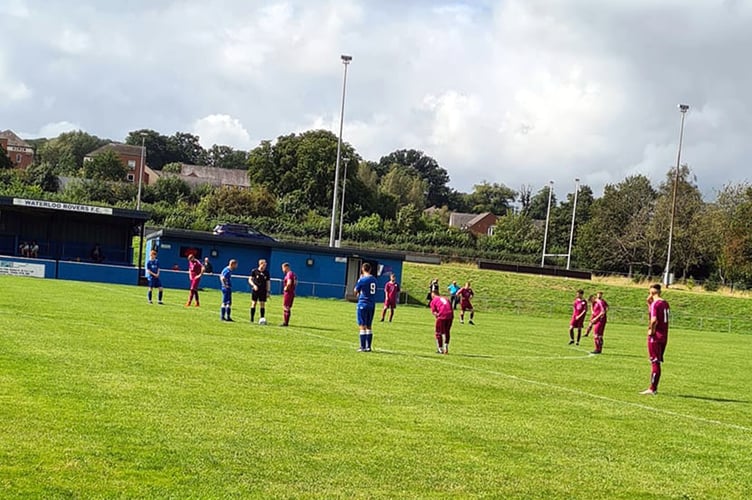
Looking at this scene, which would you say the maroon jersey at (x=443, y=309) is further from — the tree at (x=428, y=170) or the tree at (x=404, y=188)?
the tree at (x=428, y=170)

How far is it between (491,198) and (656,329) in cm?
15963

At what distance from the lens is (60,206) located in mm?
50281

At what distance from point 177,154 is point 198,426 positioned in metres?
167

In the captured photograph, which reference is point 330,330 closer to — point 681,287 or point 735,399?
point 735,399

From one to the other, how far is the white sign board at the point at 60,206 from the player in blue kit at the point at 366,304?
35.1m

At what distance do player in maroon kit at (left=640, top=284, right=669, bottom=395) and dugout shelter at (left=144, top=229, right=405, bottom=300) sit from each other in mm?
37682

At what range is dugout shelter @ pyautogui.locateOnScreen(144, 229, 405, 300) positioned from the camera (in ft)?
175

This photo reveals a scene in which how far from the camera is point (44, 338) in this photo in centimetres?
1656

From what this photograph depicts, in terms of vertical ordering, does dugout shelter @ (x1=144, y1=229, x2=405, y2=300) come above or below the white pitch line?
above

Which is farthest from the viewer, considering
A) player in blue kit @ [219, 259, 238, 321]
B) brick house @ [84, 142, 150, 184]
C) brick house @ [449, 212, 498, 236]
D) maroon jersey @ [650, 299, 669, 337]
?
brick house @ [449, 212, 498, 236]

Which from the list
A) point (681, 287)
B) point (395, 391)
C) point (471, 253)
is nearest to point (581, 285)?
point (681, 287)

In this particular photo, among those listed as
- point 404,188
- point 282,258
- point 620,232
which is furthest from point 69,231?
point 404,188

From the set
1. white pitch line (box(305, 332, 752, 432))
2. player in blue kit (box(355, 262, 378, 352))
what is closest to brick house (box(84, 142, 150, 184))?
player in blue kit (box(355, 262, 378, 352))

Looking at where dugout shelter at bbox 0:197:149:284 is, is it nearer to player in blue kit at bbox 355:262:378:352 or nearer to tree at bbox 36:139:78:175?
player in blue kit at bbox 355:262:378:352
